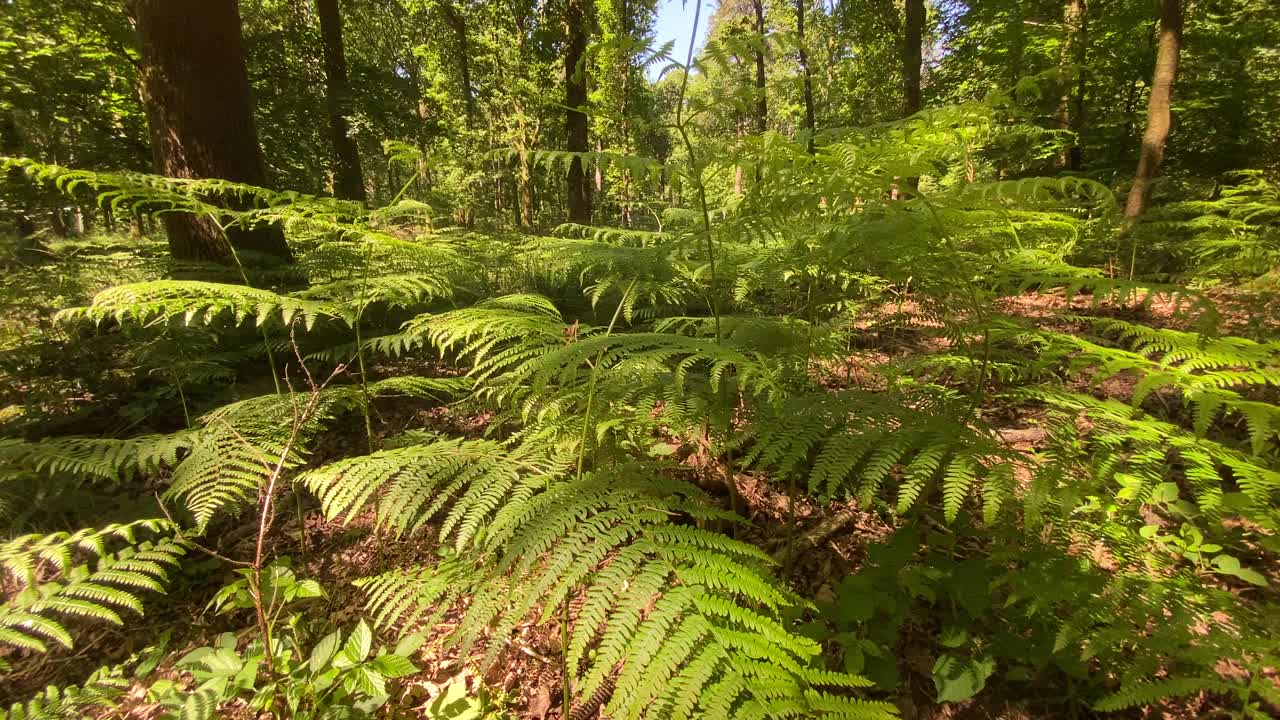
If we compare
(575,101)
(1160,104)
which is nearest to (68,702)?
(575,101)

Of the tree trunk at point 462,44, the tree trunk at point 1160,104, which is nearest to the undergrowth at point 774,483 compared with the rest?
the tree trunk at point 1160,104

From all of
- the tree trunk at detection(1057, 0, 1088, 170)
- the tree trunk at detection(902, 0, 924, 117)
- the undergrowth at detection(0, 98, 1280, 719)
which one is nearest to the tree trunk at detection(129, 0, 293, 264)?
the undergrowth at detection(0, 98, 1280, 719)

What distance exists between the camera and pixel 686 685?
3.09 ft

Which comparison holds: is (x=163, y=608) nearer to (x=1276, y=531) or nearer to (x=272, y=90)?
(x=1276, y=531)

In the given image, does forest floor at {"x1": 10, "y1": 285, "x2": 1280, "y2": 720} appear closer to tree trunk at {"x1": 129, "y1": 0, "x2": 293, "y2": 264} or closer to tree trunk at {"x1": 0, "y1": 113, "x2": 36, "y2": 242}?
tree trunk at {"x1": 129, "y1": 0, "x2": 293, "y2": 264}

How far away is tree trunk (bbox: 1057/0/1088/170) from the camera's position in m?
8.45

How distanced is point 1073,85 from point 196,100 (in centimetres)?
1252

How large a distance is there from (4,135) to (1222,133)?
20631 millimetres

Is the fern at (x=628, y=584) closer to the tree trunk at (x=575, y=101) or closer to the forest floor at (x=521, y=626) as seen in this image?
the forest floor at (x=521, y=626)

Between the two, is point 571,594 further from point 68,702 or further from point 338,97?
point 338,97

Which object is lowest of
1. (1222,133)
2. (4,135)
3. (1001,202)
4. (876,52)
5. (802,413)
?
(802,413)

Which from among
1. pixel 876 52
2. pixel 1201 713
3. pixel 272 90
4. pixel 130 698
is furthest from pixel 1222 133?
pixel 272 90

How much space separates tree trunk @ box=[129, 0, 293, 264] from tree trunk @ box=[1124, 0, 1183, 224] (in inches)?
362

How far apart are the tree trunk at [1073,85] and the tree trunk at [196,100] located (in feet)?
37.1
